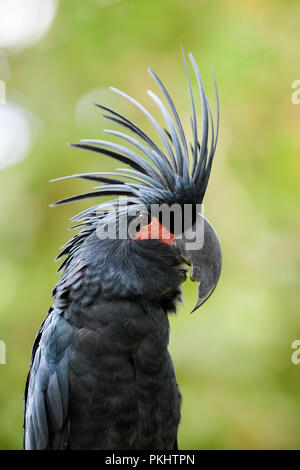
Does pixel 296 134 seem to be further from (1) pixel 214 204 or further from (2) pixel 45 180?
(2) pixel 45 180

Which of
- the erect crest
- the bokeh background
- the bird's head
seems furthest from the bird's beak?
the bokeh background

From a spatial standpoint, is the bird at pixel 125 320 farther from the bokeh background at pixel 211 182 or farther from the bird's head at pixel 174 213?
the bokeh background at pixel 211 182

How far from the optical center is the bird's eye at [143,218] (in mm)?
2594

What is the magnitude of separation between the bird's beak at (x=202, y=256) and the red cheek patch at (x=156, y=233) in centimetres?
8

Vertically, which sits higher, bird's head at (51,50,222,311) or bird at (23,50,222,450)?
bird's head at (51,50,222,311)

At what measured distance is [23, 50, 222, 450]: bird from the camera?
2.49 metres

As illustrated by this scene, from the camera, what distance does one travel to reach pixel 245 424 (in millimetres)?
4938

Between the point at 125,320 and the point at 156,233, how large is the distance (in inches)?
19.7

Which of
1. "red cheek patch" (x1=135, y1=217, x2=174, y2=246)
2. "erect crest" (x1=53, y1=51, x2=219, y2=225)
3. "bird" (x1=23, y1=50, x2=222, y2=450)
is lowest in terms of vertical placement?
"bird" (x1=23, y1=50, x2=222, y2=450)

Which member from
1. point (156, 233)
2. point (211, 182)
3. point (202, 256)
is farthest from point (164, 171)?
point (211, 182)

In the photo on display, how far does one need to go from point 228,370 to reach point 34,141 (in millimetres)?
3251

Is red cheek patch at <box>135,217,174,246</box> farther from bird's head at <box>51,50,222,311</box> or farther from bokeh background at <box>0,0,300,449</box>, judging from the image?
bokeh background at <box>0,0,300,449</box>

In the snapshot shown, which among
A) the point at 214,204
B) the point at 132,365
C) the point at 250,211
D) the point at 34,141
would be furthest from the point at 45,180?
the point at 132,365

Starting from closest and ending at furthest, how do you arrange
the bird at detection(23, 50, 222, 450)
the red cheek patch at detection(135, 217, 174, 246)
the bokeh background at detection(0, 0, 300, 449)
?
the bird at detection(23, 50, 222, 450) → the red cheek patch at detection(135, 217, 174, 246) → the bokeh background at detection(0, 0, 300, 449)
